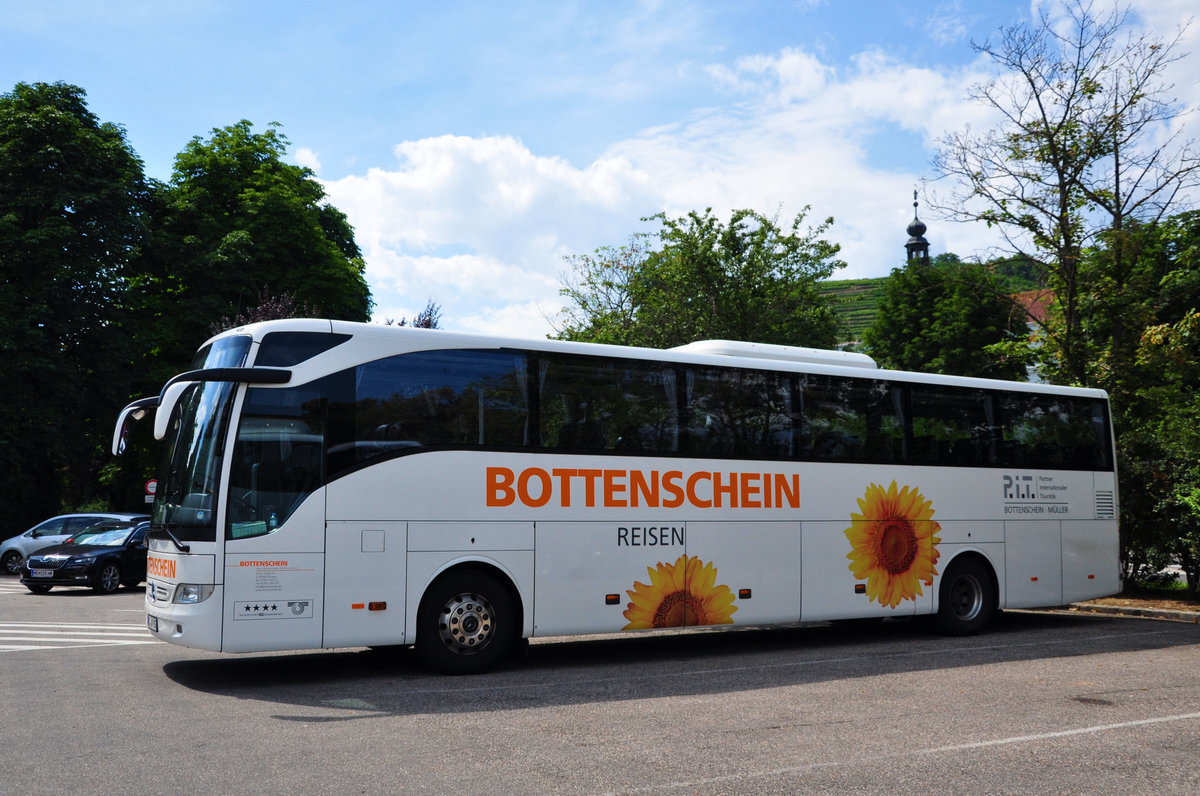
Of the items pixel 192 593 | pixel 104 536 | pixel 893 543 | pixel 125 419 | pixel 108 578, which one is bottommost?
pixel 108 578

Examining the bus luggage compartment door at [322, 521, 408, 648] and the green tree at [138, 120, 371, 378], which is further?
the green tree at [138, 120, 371, 378]

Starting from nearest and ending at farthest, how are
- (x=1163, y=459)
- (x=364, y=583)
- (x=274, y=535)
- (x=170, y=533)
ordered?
1. (x=274, y=535)
2. (x=170, y=533)
3. (x=364, y=583)
4. (x=1163, y=459)

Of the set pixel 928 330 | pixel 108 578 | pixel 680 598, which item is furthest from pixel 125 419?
pixel 928 330

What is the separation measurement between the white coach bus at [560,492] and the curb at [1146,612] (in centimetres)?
303

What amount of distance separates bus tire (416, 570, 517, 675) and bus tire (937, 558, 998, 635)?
6.73 m

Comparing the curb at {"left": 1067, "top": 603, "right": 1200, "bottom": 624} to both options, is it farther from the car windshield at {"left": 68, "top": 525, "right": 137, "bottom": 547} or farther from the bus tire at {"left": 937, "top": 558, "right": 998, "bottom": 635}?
the car windshield at {"left": 68, "top": 525, "right": 137, "bottom": 547}

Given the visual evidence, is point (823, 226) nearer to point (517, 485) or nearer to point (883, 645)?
point (883, 645)

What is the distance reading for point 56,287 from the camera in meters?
31.8

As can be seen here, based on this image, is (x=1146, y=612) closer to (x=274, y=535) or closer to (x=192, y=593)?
(x=274, y=535)

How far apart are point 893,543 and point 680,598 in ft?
11.4

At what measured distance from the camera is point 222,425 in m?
9.93

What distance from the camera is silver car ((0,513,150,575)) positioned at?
2533 cm

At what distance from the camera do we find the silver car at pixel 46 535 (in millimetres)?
25328

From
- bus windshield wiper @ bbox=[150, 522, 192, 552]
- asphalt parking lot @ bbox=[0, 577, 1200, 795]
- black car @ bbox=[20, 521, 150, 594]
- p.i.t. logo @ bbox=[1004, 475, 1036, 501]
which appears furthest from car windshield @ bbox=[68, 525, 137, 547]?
p.i.t. logo @ bbox=[1004, 475, 1036, 501]
